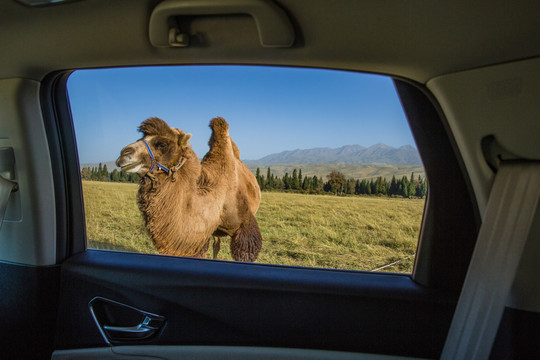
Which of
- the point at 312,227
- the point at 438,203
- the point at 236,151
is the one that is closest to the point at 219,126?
the point at 236,151

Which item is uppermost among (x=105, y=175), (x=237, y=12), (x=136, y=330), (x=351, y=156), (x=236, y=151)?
(x=237, y=12)

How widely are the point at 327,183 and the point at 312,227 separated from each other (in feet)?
0.87

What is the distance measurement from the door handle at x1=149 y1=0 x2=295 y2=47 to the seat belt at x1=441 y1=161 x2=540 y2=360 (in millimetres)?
914

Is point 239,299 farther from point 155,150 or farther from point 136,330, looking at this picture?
point 155,150

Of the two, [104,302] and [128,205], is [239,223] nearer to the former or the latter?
[128,205]

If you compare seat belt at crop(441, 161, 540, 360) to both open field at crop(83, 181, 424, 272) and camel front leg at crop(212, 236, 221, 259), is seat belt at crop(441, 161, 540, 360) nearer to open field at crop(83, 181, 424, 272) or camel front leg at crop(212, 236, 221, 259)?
open field at crop(83, 181, 424, 272)

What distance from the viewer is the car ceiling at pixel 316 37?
44.1 inches

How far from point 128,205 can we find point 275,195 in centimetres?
97

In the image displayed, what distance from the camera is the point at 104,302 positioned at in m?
1.90

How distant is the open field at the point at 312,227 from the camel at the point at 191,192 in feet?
0.29

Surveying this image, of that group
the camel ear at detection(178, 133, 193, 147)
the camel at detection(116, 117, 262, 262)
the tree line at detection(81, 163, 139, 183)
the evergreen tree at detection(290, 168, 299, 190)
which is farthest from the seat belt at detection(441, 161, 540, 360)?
the tree line at detection(81, 163, 139, 183)

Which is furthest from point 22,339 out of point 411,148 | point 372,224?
point 411,148

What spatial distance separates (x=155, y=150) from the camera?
2.30 metres

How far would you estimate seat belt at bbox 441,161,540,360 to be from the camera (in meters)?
1.25
